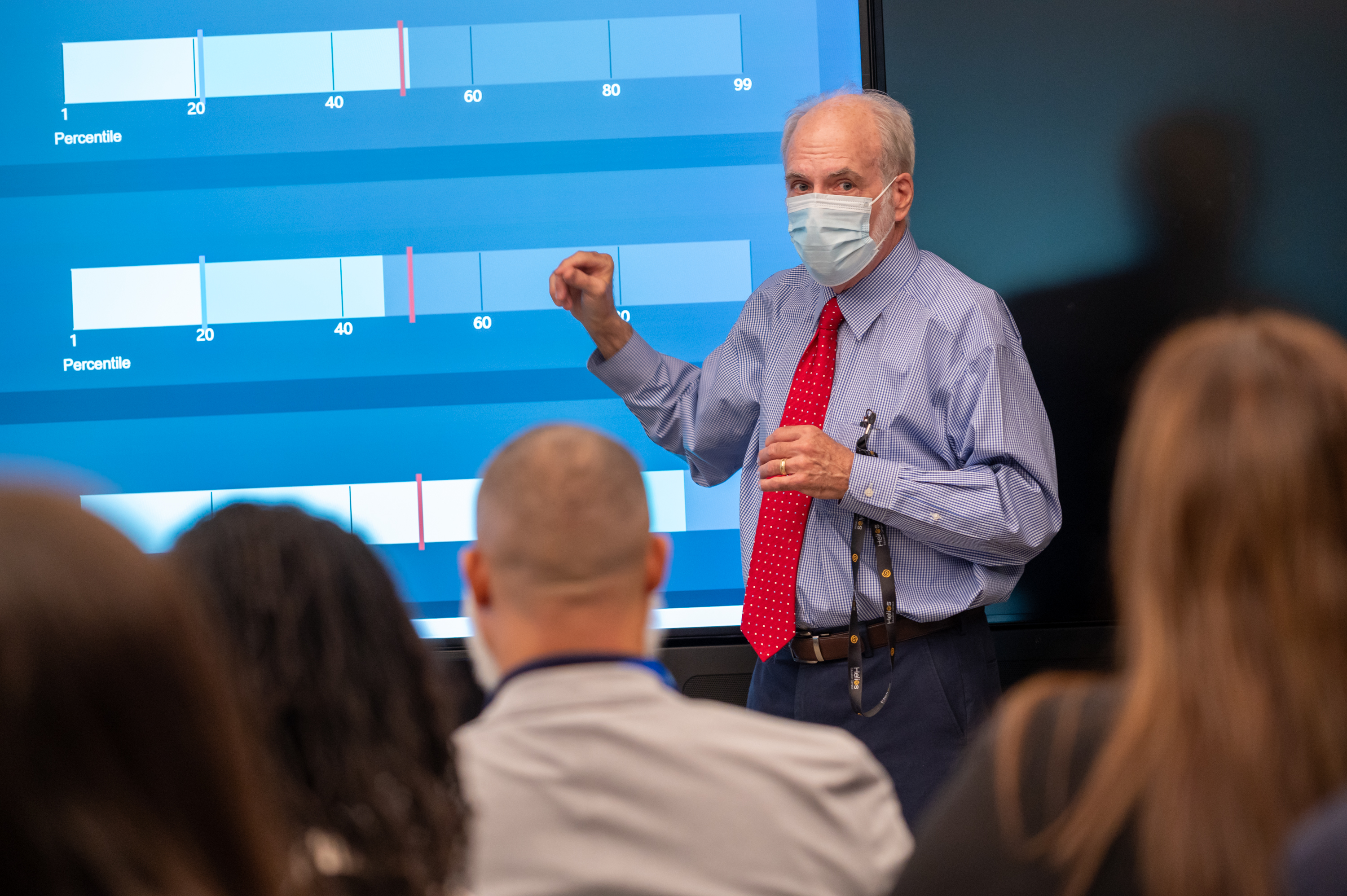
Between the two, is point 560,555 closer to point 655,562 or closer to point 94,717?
point 655,562

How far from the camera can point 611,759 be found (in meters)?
1.04

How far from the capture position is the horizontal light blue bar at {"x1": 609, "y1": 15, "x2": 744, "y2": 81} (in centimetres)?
280

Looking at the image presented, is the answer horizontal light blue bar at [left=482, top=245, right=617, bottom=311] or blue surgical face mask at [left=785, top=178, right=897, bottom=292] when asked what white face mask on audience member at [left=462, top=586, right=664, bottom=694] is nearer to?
blue surgical face mask at [left=785, top=178, right=897, bottom=292]

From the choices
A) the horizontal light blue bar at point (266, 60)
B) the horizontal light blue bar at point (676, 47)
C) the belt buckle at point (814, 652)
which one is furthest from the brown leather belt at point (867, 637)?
the horizontal light blue bar at point (266, 60)

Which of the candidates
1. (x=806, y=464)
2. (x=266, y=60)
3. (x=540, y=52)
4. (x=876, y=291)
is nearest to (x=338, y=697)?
(x=806, y=464)

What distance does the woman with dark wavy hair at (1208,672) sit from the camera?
82 cm

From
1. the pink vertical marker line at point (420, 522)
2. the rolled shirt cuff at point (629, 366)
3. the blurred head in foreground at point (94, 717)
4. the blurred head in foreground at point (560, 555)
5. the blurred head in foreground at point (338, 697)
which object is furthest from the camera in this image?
the pink vertical marker line at point (420, 522)

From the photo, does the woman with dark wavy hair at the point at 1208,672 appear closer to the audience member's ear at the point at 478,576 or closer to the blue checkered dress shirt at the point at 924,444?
the audience member's ear at the point at 478,576

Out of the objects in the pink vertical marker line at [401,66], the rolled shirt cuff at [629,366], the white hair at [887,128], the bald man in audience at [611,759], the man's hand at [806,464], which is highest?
the pink vertical marker line at [401,66]

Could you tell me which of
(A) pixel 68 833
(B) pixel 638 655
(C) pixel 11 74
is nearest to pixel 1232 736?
(B) pixel 638 655

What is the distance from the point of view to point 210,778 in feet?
1.65

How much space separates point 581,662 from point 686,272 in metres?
1.80

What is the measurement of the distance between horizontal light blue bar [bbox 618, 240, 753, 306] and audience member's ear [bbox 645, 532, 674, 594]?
5.08 ft

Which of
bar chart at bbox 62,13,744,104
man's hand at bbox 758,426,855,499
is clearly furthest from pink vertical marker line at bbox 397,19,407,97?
man's hand at bbox 758,426,855,499
